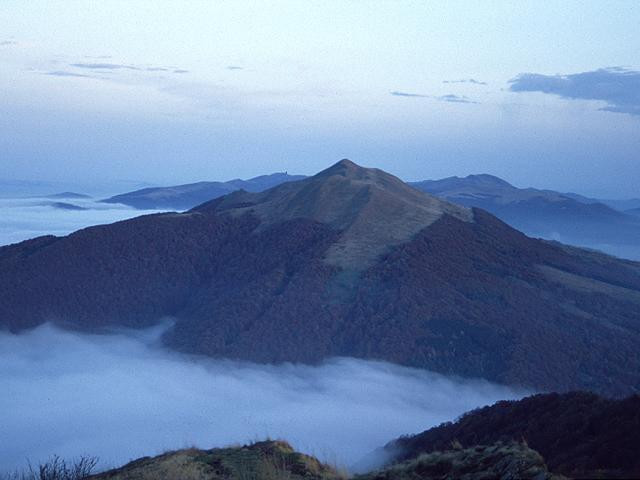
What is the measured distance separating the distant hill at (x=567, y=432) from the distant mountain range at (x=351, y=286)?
36392 millimetres

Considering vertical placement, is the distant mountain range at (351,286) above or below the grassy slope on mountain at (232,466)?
above

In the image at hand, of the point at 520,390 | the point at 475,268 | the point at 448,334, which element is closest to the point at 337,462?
the point at 520,390

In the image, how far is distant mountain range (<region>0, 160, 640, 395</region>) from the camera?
191 ft

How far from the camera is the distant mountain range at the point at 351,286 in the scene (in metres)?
58.3

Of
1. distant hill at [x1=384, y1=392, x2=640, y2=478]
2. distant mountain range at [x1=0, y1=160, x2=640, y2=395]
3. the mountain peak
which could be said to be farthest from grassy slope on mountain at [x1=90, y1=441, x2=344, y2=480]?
the mountain peak

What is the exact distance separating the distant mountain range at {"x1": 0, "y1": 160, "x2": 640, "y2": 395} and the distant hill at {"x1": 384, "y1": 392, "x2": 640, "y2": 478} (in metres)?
36.4

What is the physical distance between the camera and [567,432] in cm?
1427

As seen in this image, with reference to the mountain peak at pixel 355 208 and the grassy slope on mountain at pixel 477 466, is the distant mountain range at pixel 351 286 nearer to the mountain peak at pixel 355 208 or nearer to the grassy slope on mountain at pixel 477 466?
the mountain peak at pixel 355 208

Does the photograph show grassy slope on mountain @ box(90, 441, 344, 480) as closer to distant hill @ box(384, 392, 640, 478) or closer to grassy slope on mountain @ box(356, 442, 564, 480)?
grassy slope on mountain @ box(356, 442, 564, 480)

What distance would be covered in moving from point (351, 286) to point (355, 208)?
43.8 feet

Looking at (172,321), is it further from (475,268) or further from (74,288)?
(475,268)

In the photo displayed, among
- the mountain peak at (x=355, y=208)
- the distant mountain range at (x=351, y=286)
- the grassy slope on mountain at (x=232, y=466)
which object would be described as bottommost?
the grassy slope on mountain at (x=232, y=466)

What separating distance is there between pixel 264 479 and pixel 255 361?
50.5 m

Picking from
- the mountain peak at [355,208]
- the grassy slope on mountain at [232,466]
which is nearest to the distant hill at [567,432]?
the grassy slope on mountain at [232,466]
